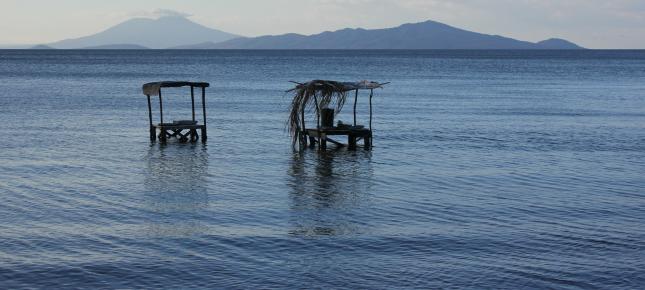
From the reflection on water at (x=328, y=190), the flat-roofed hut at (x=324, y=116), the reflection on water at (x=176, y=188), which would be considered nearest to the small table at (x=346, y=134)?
the flat-roofed hut at (x=324, y=116)

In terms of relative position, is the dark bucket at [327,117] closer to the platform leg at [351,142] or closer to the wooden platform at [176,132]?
the platform leg at [351,142]

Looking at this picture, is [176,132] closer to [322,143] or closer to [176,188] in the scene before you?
[322,143]

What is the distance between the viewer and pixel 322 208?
22906 millimetres

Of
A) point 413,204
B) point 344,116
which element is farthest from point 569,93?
point 413,204

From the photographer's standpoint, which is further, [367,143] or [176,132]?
[176,132]

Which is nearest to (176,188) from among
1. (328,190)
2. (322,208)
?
(328,190)

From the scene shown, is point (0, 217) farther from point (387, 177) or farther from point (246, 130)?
point (246, 130)

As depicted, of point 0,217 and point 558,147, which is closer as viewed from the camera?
point 0,217

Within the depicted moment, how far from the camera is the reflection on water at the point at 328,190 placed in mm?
20713

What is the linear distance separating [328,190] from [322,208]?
2882 millimetres

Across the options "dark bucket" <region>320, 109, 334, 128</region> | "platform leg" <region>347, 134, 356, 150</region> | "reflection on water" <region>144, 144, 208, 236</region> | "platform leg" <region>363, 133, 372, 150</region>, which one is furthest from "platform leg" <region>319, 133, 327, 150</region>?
"reflection on water" <region>144, 144, 208, 236</region>

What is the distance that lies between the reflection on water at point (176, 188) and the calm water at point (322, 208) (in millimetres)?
75

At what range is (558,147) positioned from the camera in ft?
119

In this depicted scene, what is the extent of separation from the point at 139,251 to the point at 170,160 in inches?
547
